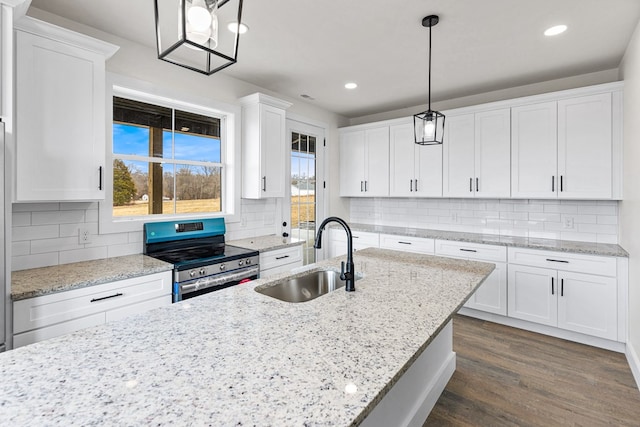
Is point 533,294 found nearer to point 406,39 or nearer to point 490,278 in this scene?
point 490,278

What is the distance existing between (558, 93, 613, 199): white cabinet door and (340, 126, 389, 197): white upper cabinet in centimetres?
200

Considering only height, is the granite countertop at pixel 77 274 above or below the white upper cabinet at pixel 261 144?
below

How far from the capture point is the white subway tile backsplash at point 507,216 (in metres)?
3.39

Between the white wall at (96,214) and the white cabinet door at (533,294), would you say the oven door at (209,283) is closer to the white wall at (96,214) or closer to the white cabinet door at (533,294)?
the white wall at (96,214)

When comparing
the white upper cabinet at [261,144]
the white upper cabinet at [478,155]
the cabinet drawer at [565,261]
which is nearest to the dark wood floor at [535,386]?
the cabinet drawer at [565,261]

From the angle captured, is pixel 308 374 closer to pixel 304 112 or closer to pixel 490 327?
pixel 490 327

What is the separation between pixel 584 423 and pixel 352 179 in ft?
12.0

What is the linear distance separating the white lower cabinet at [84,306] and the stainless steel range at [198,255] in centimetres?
15

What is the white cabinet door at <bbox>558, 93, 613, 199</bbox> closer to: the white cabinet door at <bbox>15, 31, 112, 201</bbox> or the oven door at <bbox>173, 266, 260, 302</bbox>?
the oven door at <bbox>173, 266, 260, 302</bbox>

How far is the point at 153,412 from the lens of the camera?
74 centimetres

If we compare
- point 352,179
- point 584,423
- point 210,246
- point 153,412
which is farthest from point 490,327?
point 153,412

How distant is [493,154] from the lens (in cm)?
375

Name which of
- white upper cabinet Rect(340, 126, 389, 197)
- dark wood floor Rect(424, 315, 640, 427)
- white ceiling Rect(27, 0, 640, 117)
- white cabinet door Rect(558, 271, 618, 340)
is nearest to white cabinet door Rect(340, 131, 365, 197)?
white upper cabinet Rect(340, 126, 389, 197)

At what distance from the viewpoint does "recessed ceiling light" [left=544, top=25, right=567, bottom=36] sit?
8.04 ft
